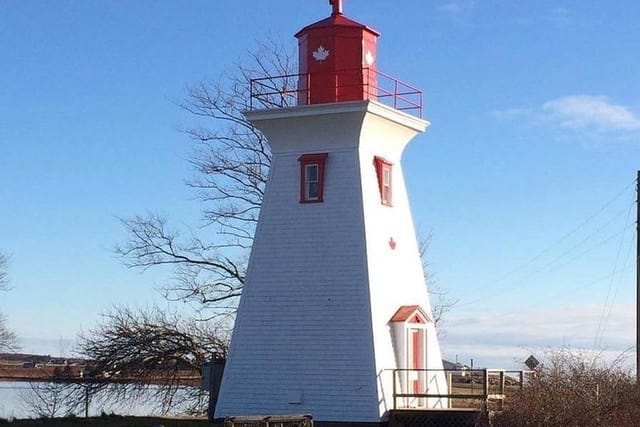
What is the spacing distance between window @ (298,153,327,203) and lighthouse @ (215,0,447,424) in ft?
0.07

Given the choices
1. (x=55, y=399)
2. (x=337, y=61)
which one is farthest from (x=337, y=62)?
(x=55, y=399)

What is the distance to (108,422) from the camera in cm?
2475

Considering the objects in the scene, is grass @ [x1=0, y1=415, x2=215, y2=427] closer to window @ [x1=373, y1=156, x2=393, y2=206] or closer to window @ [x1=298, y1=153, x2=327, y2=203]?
window @ [x1=298, y1=153, x2=327, y2=203]

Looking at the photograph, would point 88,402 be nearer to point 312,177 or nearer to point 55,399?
point 55,399

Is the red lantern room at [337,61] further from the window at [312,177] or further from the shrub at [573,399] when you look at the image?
the shrub at [573,399]

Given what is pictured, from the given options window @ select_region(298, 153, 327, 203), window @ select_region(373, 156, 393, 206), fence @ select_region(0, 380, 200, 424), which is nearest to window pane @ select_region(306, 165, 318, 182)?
window @ select_region(298, 153, 327, 203)

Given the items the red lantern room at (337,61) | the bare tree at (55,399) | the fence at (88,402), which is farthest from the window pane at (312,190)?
the bare tree at (55,399)

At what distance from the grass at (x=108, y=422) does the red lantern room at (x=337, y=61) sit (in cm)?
791

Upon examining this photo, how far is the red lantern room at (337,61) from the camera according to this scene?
23.0 metres

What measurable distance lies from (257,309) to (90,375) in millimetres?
8275

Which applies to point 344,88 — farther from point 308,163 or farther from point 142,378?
point 142,378

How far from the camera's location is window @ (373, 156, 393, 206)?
77.0ft

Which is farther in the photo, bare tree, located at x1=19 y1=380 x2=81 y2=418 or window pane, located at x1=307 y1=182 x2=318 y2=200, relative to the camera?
bare tree, located at x1=19 y1=380 x2=81 y2=418

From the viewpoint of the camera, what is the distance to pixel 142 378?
29.3 metres
